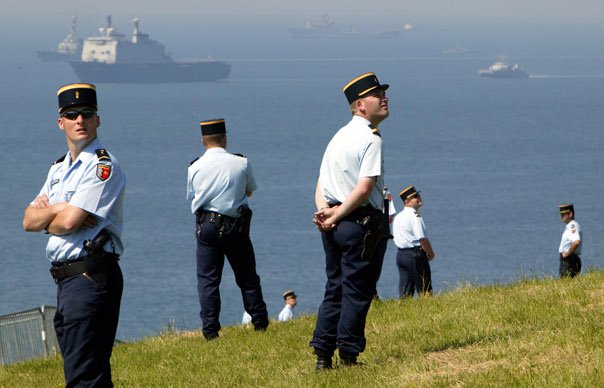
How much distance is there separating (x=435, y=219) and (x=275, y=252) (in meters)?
17.8

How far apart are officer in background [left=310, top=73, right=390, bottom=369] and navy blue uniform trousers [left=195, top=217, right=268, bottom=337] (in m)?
2.51

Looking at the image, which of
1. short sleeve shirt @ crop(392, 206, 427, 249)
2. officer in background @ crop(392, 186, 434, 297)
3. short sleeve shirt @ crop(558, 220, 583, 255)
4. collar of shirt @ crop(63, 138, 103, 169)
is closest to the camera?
collar of shirt @ crop(63, 138, 103, 169)

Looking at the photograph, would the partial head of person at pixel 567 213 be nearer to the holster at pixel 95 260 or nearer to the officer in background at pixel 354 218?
the officer in background at pixel 354 218

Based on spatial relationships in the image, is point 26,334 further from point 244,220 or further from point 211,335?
point 244,220

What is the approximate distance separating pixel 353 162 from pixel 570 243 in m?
11.5

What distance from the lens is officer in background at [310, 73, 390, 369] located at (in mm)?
7316

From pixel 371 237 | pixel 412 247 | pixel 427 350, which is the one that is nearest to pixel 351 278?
pixel 371 237

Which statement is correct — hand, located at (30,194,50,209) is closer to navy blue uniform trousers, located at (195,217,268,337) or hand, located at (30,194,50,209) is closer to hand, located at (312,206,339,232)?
hand, located at (312,206,339,232)

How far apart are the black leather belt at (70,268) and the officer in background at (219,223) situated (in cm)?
Result: 352

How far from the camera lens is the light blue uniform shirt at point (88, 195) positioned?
6.33m

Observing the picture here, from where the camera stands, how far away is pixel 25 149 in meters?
157

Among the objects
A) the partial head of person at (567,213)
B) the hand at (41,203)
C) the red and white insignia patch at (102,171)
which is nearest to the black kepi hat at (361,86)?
the red and white insignia patch at (102,171)

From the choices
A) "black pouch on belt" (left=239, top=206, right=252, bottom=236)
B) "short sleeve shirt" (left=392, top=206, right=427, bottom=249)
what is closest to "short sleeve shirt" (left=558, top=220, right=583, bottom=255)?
"short sleeve shirt" (left=392, top=206, right=427, bottom=249)

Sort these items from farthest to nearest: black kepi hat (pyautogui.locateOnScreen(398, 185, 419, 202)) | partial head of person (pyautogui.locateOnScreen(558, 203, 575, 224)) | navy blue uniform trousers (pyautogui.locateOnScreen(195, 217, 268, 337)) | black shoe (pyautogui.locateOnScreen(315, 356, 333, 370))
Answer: partial head of person (pyautogui.locateOnScreen(558, 203, 575, 224)) → black kepi hat (pyautogui.locateOnScreen(398, 185, 419, 202)) → navy blue uniform trousers (pyautogui.locateOnScreen(195, 217, 268, 337)) → black shoe (pyautogui.locateOnScreen(315, 356, 333, 370))
